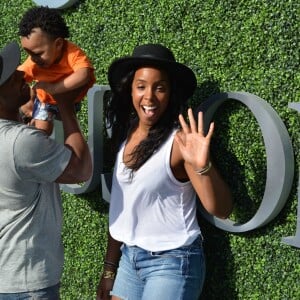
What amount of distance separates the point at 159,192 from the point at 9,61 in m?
0.80

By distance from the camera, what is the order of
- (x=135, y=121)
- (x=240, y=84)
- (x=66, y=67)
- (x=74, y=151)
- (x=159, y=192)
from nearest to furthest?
(x=74, y=151), (x=159, y=192), (x=240, y=84), (x=135, y=121), (x=66, y=67)

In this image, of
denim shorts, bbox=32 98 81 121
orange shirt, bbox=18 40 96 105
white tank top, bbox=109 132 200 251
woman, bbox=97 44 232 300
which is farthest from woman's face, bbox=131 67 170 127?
denim shorts, bbox=32 98 81 121

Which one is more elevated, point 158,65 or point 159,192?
point 158,65

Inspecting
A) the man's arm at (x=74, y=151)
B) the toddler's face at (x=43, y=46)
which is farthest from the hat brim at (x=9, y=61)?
the toddler's face at (x=43, y=46)

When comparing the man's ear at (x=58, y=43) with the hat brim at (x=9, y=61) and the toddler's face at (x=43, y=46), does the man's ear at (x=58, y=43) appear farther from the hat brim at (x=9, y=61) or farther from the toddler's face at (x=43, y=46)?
the hat brim at (x=9, y=61)

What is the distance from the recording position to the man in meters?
2.39

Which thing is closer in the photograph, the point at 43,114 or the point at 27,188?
the point at 27,188

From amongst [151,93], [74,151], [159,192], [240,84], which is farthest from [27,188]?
[240,84]

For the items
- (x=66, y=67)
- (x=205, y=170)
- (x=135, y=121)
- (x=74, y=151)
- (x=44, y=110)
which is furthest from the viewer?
(x=44, y=110)

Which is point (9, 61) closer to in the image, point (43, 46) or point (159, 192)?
→ point (43, 46)

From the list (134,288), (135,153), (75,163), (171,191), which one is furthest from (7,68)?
(134,288)

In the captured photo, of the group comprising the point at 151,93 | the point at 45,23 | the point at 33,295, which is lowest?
the point at 33,295

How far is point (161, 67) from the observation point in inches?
105

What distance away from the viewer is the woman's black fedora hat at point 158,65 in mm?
2662
